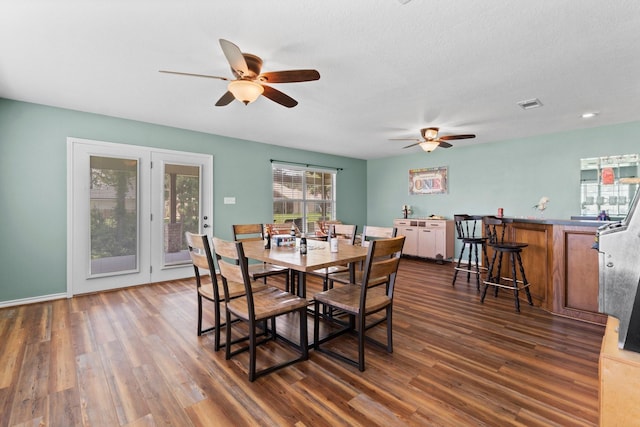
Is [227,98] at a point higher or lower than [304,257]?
higher

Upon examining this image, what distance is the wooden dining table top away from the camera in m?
2.09

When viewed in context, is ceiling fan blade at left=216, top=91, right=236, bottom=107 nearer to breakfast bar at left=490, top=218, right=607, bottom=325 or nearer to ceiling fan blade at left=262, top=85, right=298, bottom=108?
ceiling fan blade at left=262, top=85, right=298, bottom=108

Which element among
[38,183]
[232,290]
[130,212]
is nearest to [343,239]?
[232,290]

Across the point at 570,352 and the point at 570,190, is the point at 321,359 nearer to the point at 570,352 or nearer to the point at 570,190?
the point at 570,352

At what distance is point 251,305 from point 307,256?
644mm

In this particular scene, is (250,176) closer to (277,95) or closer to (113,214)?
(113,214)

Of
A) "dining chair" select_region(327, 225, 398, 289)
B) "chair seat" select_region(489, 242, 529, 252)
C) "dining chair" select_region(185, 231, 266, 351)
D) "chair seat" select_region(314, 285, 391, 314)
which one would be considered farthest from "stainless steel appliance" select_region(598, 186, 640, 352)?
"chair seat" select_region(489, 242, 529, 252)

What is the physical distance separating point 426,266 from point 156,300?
15.3 ft

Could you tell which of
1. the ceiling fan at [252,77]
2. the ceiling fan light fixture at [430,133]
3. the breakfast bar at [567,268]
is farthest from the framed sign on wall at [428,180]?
the ceiling fan at [252,77]

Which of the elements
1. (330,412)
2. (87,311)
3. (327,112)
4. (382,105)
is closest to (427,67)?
(382,105)

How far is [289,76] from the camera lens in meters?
2.33

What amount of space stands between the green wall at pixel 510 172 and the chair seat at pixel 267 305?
5.17 metres

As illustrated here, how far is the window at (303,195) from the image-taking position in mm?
6262

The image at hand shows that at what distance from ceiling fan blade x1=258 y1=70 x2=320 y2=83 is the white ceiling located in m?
0.24
